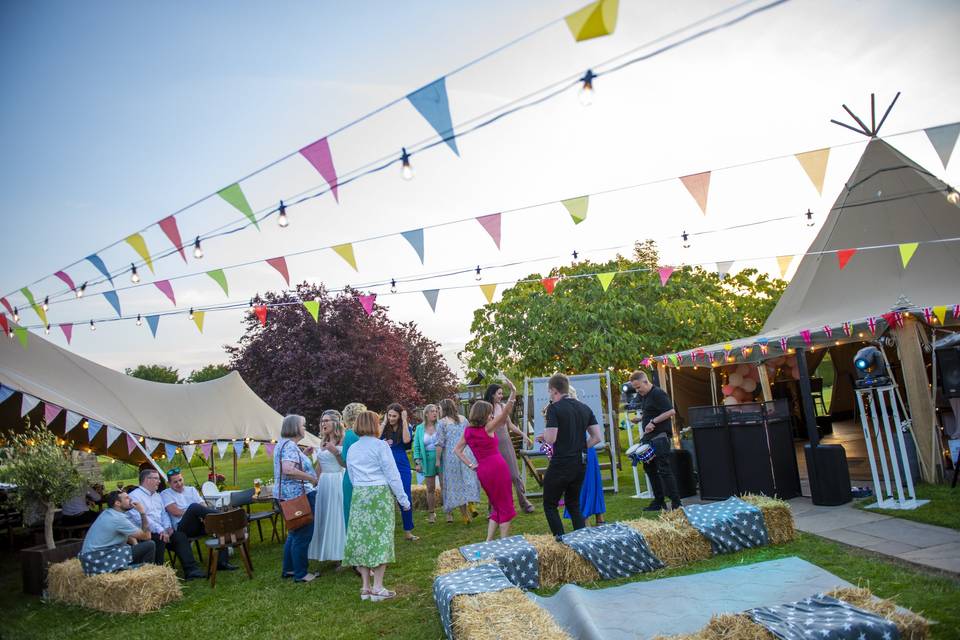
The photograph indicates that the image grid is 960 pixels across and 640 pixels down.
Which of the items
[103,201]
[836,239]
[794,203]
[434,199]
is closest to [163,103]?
[103,201]

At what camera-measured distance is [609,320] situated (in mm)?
15641

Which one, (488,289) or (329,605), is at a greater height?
(488,289)

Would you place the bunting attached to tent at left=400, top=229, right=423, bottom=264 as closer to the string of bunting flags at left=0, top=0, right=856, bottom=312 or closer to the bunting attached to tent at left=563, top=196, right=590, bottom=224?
the string of bunting flags at left=0, top=0, right=856, bottom=312

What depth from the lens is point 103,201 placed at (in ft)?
27.7

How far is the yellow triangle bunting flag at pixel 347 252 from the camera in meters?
7.11

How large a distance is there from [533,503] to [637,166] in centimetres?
492

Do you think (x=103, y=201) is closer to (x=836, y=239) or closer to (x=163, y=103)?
(x=163, y=103)

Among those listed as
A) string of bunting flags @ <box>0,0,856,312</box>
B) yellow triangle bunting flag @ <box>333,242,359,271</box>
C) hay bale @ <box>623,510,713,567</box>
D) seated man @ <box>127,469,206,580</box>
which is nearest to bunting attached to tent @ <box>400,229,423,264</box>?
yellow triangle bunting flag @ <box>333,242,359,271</box>

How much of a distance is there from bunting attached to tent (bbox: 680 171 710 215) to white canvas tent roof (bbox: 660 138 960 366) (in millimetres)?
2698

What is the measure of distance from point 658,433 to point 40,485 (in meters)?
6.64

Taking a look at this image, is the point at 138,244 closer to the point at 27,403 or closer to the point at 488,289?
the point at 27,403

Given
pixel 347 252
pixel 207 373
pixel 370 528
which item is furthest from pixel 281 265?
pixel 207 373

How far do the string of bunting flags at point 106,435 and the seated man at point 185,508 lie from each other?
1130 millimetres

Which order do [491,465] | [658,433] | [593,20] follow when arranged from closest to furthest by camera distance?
[593,20], [491,465], [658,433]
